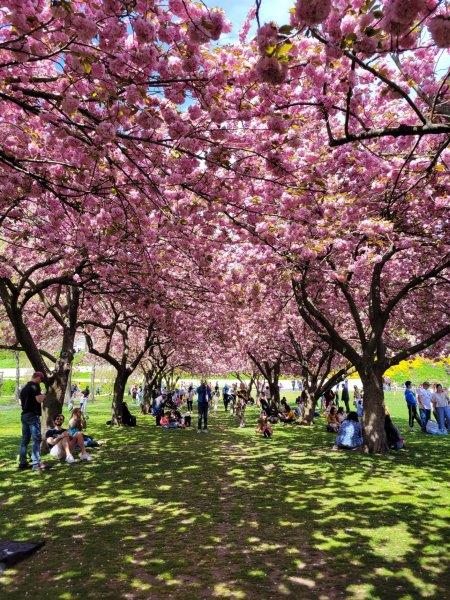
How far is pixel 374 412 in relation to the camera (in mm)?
13023

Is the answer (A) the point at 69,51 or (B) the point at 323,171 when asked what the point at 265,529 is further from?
(B) the point at 323,171

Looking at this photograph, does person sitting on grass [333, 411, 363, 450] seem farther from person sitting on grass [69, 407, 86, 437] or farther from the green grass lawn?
person sitting on grass [69, 407, 86, 437]

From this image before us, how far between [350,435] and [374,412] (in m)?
1.34

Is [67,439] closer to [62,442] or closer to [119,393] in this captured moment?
[62,442]

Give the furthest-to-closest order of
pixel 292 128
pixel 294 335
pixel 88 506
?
pixel 294 335, pixel 88 506, pixel 292 128

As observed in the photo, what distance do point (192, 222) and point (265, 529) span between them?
6037 mm

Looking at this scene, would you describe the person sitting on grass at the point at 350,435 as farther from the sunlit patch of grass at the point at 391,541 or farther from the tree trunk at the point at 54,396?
the tree trunk at the point at 54,396

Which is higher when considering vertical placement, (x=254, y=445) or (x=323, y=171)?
(x=323, y=171)

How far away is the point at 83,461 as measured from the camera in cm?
1177

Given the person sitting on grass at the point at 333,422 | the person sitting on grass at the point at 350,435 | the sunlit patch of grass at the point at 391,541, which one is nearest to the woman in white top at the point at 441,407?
the person sitting on grass at the point at 333,422

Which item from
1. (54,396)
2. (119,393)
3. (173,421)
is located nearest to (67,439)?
(54,396)

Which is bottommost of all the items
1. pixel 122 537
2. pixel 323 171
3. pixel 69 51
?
pixel 122 537

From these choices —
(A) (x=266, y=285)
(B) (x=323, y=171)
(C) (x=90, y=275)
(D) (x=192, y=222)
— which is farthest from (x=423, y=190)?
(C) (x=90, y=275)

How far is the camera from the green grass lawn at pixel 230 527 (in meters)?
4.73
